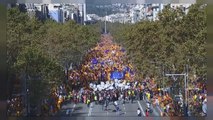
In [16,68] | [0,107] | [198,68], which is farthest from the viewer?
[198,68]

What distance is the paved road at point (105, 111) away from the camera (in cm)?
644

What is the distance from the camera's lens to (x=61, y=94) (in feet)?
21.9

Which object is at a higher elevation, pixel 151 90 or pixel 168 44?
pixel 168 44

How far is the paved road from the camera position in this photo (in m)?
6.44

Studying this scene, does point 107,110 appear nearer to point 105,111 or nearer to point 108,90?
point 105,111

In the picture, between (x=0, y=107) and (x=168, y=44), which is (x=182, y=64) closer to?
(x=168, y=44)

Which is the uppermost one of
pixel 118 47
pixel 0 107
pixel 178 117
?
pixel 118 47

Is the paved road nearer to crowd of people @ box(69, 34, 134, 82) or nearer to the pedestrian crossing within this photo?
the pedestrian crossing

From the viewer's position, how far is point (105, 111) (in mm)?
6527

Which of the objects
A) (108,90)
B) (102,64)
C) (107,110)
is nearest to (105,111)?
(107,110)

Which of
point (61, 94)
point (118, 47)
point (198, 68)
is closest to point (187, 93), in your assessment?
point (198, 68)

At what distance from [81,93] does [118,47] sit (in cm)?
79

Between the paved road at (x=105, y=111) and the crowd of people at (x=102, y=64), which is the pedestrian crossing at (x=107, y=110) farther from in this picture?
the crowd of people at (x=102, y=64)

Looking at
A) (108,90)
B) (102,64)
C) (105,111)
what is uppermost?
(102,64)
